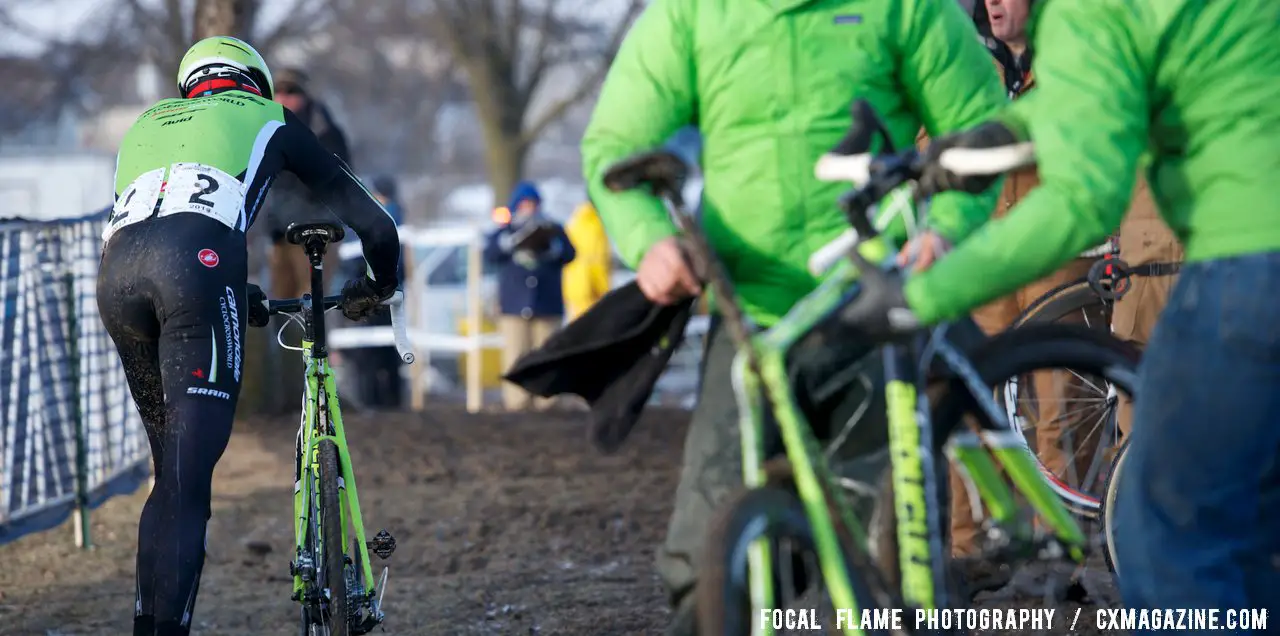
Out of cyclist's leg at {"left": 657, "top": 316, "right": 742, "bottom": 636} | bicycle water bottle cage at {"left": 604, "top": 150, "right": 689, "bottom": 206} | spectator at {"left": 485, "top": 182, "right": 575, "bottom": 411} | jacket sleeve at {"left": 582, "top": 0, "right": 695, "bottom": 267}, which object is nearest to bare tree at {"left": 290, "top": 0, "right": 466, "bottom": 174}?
spectator at {"left": 485, "top": 182, "right": 575, "bottom": 411}

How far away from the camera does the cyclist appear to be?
4.88 m

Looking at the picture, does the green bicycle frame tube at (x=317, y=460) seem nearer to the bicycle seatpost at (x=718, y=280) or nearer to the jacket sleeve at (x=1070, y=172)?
the bicycle seatpost at (x=718, y=280)

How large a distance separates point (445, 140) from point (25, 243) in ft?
166

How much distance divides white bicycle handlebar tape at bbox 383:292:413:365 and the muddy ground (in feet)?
3.98

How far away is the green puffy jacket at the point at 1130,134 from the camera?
3.14 m

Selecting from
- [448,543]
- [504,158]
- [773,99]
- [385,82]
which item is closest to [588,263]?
[448,543]

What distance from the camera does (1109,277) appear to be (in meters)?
5.88

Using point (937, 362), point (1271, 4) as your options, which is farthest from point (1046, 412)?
point (1271, 4)

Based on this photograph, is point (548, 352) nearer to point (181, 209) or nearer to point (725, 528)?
point (725, 528)

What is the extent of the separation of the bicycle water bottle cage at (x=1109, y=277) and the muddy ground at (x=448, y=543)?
155cm

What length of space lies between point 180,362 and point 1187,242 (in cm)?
287

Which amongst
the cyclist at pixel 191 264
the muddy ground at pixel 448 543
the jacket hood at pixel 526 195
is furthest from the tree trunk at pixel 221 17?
the cyclist at pixel 191 264

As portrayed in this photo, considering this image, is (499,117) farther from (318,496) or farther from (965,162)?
(965,162)

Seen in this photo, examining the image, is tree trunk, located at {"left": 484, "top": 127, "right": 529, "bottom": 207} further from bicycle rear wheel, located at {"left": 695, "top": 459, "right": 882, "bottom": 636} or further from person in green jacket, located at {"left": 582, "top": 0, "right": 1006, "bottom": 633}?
bicycle rear wheel, located at {"left": 695, "top": 459, "right": 882, "bottom": 636}
